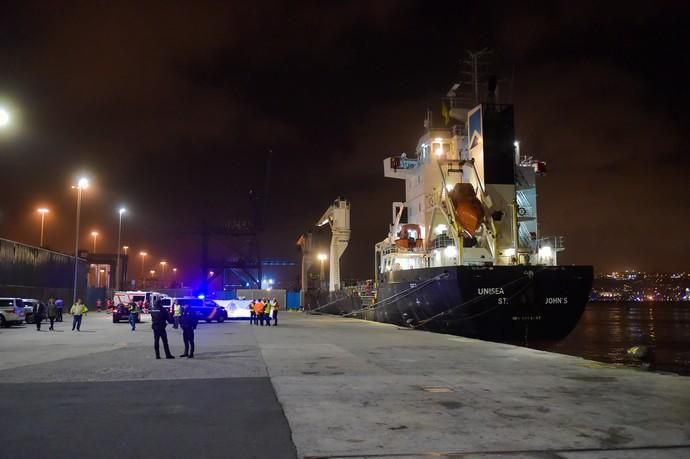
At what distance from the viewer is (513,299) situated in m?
24.9

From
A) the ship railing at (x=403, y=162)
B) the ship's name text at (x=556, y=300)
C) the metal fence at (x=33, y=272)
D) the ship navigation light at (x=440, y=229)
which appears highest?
the ship railing at (x=403, y=162)

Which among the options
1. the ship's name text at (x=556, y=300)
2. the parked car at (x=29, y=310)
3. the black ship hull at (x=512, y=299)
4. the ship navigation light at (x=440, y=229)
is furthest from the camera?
the ship navigation light at (x=440, y=229)

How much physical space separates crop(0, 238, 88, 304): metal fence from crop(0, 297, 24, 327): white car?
883 centimetres

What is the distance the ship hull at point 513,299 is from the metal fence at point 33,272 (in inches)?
1074

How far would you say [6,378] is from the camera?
10.4m

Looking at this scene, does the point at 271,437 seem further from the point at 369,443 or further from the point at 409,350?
the point at 409,350

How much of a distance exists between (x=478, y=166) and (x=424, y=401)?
22.2 metres

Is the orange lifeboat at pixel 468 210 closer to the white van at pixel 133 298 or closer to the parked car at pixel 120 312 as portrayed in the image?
the parked car at pixel 120 312

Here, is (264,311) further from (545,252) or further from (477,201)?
(545,252)

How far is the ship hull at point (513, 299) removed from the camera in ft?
81.1

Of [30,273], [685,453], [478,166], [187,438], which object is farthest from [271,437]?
[30,273]

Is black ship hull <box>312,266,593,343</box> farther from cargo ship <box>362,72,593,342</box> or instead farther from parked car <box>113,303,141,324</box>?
parked car <box>113,303,141,324</box>

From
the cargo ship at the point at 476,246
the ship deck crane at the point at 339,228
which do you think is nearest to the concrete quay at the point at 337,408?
the cargo ship at the point at 476,246

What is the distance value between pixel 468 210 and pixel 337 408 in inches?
802
